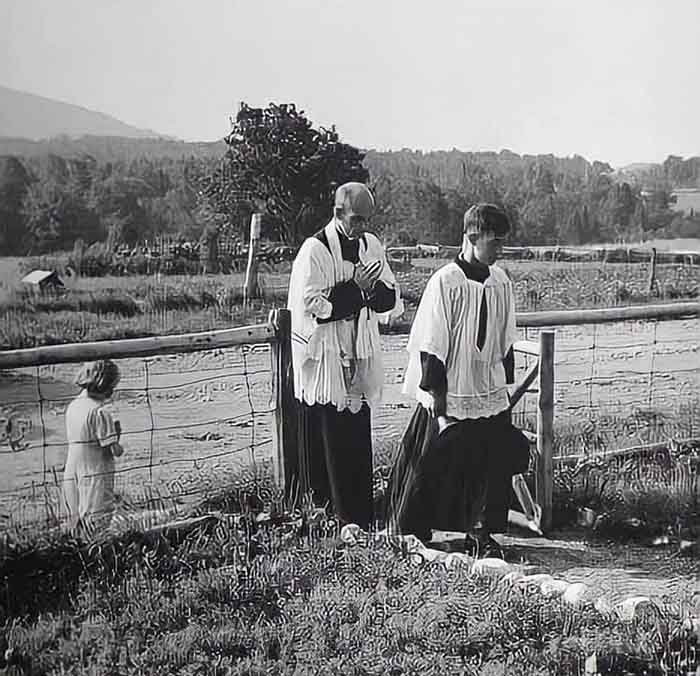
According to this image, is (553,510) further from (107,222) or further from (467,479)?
(107,222)

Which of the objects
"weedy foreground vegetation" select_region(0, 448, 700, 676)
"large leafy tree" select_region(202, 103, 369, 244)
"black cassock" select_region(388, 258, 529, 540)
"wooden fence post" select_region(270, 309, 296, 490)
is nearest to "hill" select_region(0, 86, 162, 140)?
"large leafy tree" select_region(202, 103, 369, 244)

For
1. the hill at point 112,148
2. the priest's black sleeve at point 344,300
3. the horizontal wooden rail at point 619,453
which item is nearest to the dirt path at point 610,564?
the horizontal wooden rail at point 619,453

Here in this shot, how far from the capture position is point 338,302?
2.31 meters

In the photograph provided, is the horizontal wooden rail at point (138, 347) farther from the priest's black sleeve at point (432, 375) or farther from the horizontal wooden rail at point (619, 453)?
the horizontal wooden rail at point (619, 453)

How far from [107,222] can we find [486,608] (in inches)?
45.3

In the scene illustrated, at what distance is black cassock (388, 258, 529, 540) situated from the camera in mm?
2445

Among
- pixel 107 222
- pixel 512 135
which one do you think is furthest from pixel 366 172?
pixel 107 222

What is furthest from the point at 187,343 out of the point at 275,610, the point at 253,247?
the point at 275,610

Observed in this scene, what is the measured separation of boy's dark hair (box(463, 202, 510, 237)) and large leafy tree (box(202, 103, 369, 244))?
28 centimetres

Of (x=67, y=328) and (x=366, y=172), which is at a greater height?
(x=366, y=172)

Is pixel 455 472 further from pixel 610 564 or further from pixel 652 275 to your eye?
pixel 652 275

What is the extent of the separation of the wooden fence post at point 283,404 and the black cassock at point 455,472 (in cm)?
25

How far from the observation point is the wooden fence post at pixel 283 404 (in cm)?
232

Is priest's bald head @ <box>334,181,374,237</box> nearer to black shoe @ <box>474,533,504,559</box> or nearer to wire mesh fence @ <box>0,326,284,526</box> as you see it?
wire mesh fence @ <box>0,326,284,526</box>
